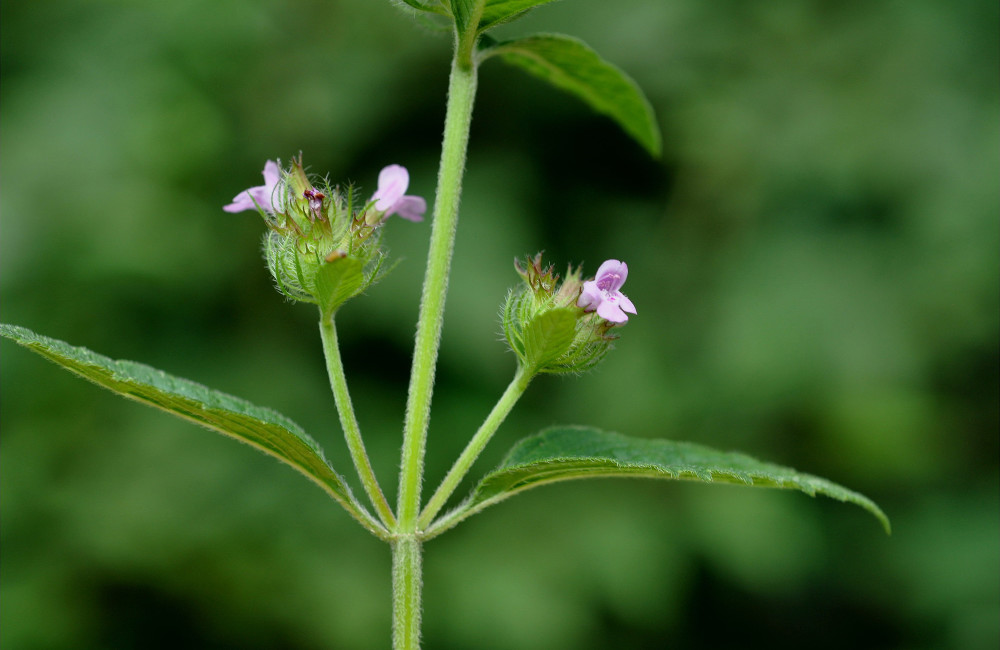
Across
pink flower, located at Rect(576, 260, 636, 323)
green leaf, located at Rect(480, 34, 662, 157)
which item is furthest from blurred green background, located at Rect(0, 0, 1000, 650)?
pink flower, located at Rect(576, 260, 636, 323)

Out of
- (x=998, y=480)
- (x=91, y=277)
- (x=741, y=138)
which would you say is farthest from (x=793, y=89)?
(x=91, y=277)

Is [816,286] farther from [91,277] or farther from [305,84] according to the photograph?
[91,277]

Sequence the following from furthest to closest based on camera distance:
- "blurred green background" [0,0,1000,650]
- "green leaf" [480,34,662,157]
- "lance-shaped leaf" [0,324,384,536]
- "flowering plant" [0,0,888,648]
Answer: "blurred green background" [0,0,1000,650]
"green leaf" [480,34,662,157]
"flowering plant" [0,0,888,648]
"lance-shaped leaf" [0,324,384,536]

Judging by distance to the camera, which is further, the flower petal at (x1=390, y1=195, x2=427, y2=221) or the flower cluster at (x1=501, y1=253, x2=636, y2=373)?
the flower petal at (x1=390, y1=195, x2=427, y2=221)

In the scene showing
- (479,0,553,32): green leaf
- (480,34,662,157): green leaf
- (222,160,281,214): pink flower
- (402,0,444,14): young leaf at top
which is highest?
(480,34,662,157): green leaf

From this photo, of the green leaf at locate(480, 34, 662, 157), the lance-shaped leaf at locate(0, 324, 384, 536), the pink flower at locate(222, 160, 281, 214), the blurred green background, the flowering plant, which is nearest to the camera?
the lance-shaped leaf at locate(0, 324, 384, 536)

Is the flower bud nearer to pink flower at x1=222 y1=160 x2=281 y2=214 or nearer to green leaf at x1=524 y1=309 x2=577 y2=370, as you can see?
pink flower at x1=222 y1=160 x2=281 y2=214

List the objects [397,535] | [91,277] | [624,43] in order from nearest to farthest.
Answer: [397,535] < [91,277] < [624,43]

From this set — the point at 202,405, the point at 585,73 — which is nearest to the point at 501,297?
the point at 585,73
